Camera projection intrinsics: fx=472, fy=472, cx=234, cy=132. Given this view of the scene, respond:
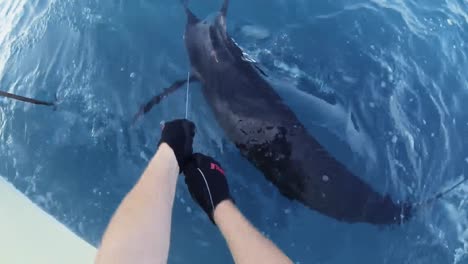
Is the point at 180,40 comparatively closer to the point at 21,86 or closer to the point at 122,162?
the point at 122,162

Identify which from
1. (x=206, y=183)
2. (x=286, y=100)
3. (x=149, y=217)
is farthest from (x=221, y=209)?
(x=286, y=100)

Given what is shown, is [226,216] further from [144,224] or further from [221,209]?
[144,224]

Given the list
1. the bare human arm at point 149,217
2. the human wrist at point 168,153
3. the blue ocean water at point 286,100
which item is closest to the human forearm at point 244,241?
the bare human arm at point 149,217

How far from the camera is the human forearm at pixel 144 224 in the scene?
2365mm

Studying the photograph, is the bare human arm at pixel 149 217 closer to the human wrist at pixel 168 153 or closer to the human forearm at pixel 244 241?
the human wrist at pixel 168 153

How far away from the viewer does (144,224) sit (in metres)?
2.52

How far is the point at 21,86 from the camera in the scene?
4.37m

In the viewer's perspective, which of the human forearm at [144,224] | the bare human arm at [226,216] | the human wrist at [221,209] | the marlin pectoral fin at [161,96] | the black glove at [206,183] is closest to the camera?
the human forearm at [144,224]

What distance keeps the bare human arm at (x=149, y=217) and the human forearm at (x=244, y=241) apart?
1.10 ft

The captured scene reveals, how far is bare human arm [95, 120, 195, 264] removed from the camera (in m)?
2.37

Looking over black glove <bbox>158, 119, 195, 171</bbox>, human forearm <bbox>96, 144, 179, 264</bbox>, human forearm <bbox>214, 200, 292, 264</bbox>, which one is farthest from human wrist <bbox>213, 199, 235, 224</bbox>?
black glove <bbox>158, 119, 195, 171</bbox>

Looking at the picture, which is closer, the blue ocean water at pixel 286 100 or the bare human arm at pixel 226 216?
the bare human arm at pixel 226 216

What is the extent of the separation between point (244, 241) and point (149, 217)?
21.1 inches

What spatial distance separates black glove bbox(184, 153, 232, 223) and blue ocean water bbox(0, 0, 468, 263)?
1.85 ft
